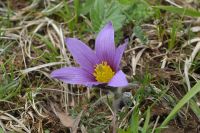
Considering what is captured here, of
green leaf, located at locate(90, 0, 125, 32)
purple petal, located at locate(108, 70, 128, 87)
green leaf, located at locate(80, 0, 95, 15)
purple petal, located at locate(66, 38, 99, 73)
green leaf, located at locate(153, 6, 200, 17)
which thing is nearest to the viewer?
purple petal, located at locate(108, 70, 128, 87)

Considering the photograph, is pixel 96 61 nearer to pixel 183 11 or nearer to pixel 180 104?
pixel 180 104

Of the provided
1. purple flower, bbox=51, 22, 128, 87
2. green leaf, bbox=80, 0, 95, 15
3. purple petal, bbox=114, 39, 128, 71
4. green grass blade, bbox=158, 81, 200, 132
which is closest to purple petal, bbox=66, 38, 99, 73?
purple flower, bbox=51, 22, 128, 87

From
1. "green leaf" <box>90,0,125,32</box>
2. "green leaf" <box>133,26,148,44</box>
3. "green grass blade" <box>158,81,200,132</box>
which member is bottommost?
"green grass blade" <box>158,81,200,132</box>

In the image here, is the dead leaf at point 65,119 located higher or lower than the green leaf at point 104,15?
lower

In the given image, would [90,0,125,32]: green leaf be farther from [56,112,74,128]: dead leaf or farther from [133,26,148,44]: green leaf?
[56,112,74,128]: dead leaf

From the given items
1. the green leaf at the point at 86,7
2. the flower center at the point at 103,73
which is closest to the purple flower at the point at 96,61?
the flower center at the point at 103,73

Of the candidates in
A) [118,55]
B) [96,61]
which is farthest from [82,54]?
[118,55]

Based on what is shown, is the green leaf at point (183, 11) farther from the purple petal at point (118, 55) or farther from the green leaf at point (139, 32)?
the purple petal at point (118, 55)

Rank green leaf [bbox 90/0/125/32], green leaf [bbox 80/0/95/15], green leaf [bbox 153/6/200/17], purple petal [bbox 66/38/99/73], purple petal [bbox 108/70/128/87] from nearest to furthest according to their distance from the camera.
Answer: purple petal [bbox 108/70/128/87], purple petal [bbox 66/38/99/73], green leaf [bbox 153/6/200/17], green leaf [bbox 90/0/125/32], green leaf [bbox 80/0/95/15]
